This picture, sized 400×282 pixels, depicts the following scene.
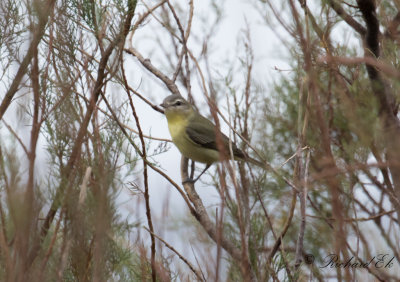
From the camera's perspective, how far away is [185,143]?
4082mm

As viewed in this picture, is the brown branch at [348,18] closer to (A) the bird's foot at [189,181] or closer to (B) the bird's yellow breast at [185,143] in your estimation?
(A) the bird's foot at [189,181]

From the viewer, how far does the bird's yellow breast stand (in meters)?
4.02

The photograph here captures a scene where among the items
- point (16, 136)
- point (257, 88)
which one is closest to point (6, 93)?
point (16, 136)

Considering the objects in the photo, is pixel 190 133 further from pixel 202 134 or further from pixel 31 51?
pixel 31 51

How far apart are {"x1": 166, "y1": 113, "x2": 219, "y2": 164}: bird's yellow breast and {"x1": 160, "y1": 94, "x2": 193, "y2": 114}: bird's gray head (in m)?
0.08

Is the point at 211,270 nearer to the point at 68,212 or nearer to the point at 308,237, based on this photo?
the point at 68,212

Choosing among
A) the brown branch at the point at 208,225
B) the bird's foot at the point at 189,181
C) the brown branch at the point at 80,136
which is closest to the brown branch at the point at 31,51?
the brown branch at the point at 80,136

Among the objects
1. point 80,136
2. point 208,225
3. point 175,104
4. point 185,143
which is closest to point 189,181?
point 185,143

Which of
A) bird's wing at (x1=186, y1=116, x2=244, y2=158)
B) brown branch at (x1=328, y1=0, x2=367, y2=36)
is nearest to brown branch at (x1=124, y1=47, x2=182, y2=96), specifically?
bird's wing at (x1=186, y1=116, x2=244, y2=158)

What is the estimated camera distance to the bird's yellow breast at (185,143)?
4.02 metres

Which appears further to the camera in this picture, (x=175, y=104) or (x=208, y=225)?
(x=175, y=104)

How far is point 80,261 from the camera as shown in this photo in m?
1.72

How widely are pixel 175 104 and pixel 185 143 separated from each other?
314 millimetres

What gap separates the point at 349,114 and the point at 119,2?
3.69 feet
